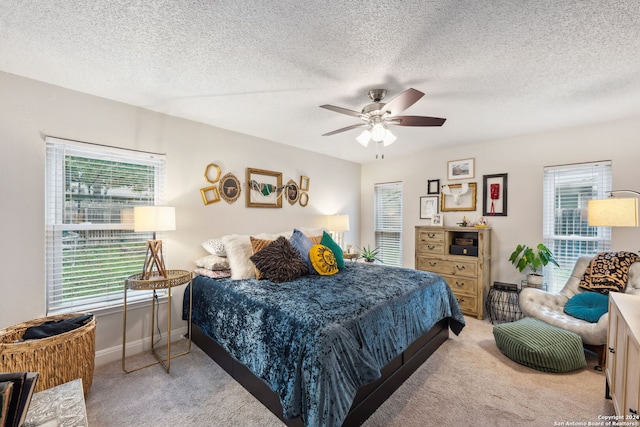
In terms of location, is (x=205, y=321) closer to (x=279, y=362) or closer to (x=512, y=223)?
(x=279, y=362)

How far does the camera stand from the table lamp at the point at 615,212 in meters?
2.43

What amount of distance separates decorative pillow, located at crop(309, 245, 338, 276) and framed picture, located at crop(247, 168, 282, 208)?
1.18 metres

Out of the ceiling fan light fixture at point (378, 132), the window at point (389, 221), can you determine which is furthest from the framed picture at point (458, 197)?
the ceiling fan light fixture at point (378, 132)

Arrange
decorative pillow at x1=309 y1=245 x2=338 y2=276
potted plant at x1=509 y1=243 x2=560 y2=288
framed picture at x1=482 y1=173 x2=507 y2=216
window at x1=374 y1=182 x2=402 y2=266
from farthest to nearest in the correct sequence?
window at x1=374 y1=182 x2=402 y2=266 → framed picture at x1=482 y1=173 x2=507 y2=216 → potted plant at x1=509 y1=243 x2=560 y2=288 → decorative pillow at x1=309 y1=245 x2=338 y2=276

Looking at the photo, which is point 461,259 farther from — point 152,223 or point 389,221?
point 152,223

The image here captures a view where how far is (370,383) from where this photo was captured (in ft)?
5.92

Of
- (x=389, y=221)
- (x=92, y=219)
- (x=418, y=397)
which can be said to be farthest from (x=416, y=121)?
(x=92, y=219)

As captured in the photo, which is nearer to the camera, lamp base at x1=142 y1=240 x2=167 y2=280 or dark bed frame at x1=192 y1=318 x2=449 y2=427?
dark bed frame at x1=192 y1=318 x2=449 y2=427

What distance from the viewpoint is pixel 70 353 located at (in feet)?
6.20

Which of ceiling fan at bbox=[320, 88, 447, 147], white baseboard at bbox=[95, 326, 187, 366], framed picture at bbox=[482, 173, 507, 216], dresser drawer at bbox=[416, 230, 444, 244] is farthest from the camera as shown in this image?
dresser drawer at bbox=[416, 230, 444, 244]

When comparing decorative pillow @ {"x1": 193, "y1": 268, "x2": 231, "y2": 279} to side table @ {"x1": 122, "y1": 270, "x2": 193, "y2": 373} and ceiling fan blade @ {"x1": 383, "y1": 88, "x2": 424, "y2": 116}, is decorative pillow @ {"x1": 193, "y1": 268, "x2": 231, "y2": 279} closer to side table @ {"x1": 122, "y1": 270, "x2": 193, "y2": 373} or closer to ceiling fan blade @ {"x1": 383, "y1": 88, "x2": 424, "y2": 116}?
side table @ {"x1": 122, "y1": 270, "x2": 193, "y2": 373}

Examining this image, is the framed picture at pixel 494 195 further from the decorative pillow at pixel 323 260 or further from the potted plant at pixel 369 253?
the decorative pillow at pixel 323 260

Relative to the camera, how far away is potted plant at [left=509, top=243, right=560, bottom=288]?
326cm

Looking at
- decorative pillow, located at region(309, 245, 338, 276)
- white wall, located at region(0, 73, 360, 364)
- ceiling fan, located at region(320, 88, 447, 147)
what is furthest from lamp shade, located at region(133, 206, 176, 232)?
ceiling fan, located at region(320, 88, 447, 147)
